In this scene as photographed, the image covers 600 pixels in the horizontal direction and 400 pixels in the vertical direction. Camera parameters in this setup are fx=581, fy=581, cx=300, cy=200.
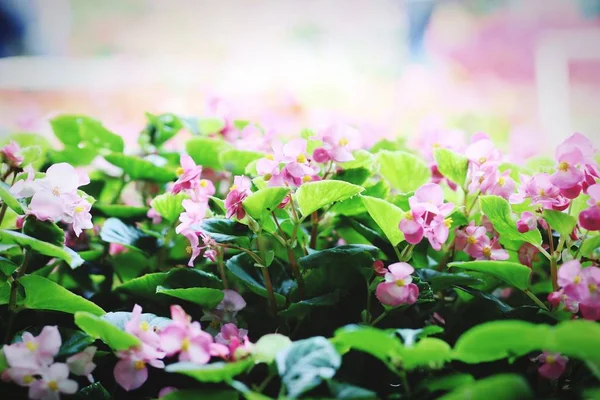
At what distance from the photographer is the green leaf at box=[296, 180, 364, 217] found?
1.94 ft

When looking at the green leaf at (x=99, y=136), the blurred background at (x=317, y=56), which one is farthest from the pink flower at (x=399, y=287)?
the blurred background at (x=317, y=56)

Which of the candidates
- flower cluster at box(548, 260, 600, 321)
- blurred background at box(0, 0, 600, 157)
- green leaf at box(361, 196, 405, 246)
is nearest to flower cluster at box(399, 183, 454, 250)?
green leaf at box(361, 196, 405, 246)

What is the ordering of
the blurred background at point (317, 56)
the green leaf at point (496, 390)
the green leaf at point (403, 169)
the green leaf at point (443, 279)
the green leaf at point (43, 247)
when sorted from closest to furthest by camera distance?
the green leaf at point (496, 390), the green leaf at point (43, 247), the green leaf at point (443, 279), the green leaf at point (403, 169), the blurred background at point (317, 56)

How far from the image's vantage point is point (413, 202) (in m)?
0.60

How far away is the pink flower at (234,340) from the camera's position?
1.68 feet

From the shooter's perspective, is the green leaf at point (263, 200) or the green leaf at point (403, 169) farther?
the green leaf at point (403, 169)

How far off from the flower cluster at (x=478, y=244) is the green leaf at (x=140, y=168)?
423mm

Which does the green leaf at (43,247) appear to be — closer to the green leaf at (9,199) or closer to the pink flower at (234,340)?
the green leaf at (9,199)

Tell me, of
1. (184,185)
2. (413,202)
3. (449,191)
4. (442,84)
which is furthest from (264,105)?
(413,202)

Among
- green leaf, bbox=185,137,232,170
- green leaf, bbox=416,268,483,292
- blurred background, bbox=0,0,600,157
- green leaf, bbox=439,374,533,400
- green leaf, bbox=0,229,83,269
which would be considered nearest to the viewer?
green leaf, bbox=439,374,533,400

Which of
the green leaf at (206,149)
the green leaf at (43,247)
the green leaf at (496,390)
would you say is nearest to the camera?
the green leaf at (496,390)

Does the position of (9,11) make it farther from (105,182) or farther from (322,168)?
(322,168)

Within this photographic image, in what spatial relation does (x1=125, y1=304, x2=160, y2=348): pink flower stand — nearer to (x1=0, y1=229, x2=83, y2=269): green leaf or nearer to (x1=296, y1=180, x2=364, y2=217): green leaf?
(x1=0, y1=229, x2=83, y2=269): green leaf

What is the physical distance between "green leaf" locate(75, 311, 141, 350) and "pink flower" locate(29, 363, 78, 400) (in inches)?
1.7
